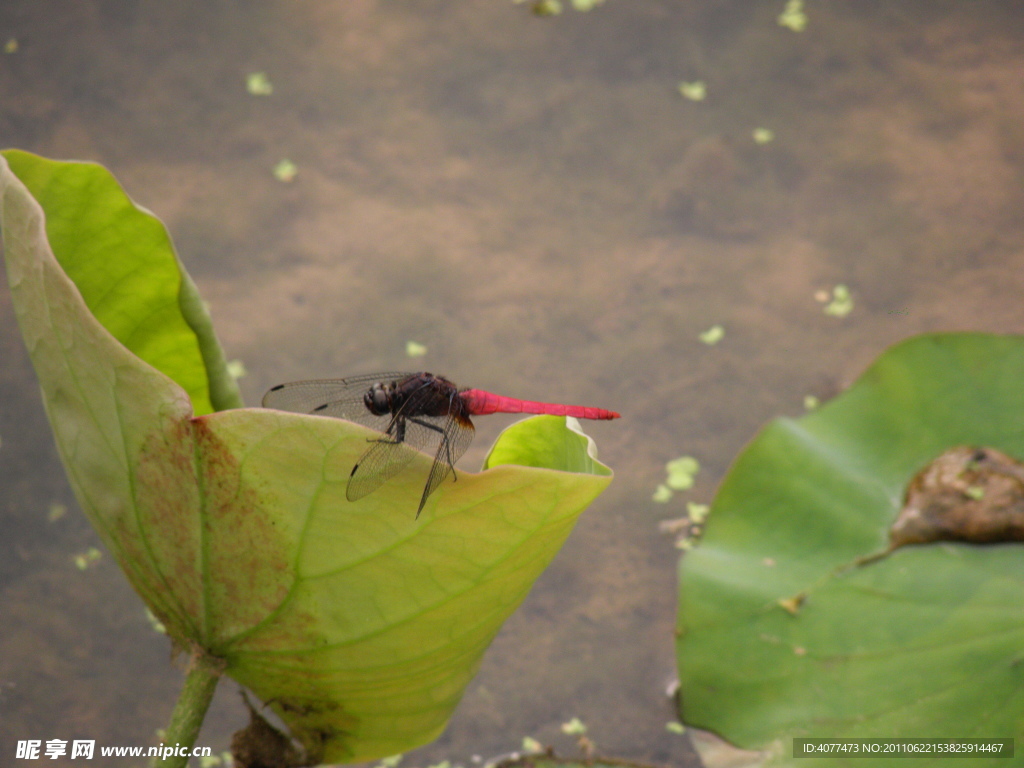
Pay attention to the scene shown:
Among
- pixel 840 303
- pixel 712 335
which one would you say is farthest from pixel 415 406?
pixel 840 303

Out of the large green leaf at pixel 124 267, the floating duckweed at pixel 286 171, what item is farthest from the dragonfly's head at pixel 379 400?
the floating duckweed at pixel 286 171

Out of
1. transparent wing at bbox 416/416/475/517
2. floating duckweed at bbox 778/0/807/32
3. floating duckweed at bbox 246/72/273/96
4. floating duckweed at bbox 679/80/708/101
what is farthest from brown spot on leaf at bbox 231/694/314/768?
floating duckweed at bbox 778/0/807/32

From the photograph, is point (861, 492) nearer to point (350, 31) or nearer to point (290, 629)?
point (290, 629)

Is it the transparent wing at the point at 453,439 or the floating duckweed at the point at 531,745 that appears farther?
the floating duckweed at the point at 531,745

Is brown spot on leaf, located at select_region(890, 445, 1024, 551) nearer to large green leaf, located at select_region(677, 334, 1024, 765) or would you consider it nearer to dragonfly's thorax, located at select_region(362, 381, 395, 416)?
large green leaf, located at select_region(677, 334, 1024, 765)

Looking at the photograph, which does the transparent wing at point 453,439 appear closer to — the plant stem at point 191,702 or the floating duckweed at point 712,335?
the plant stem at point 191,702

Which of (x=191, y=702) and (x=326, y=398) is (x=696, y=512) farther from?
(x=191, y=702)

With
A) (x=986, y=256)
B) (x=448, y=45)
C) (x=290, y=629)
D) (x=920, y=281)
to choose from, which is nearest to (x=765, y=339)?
(x=920, y=281)
